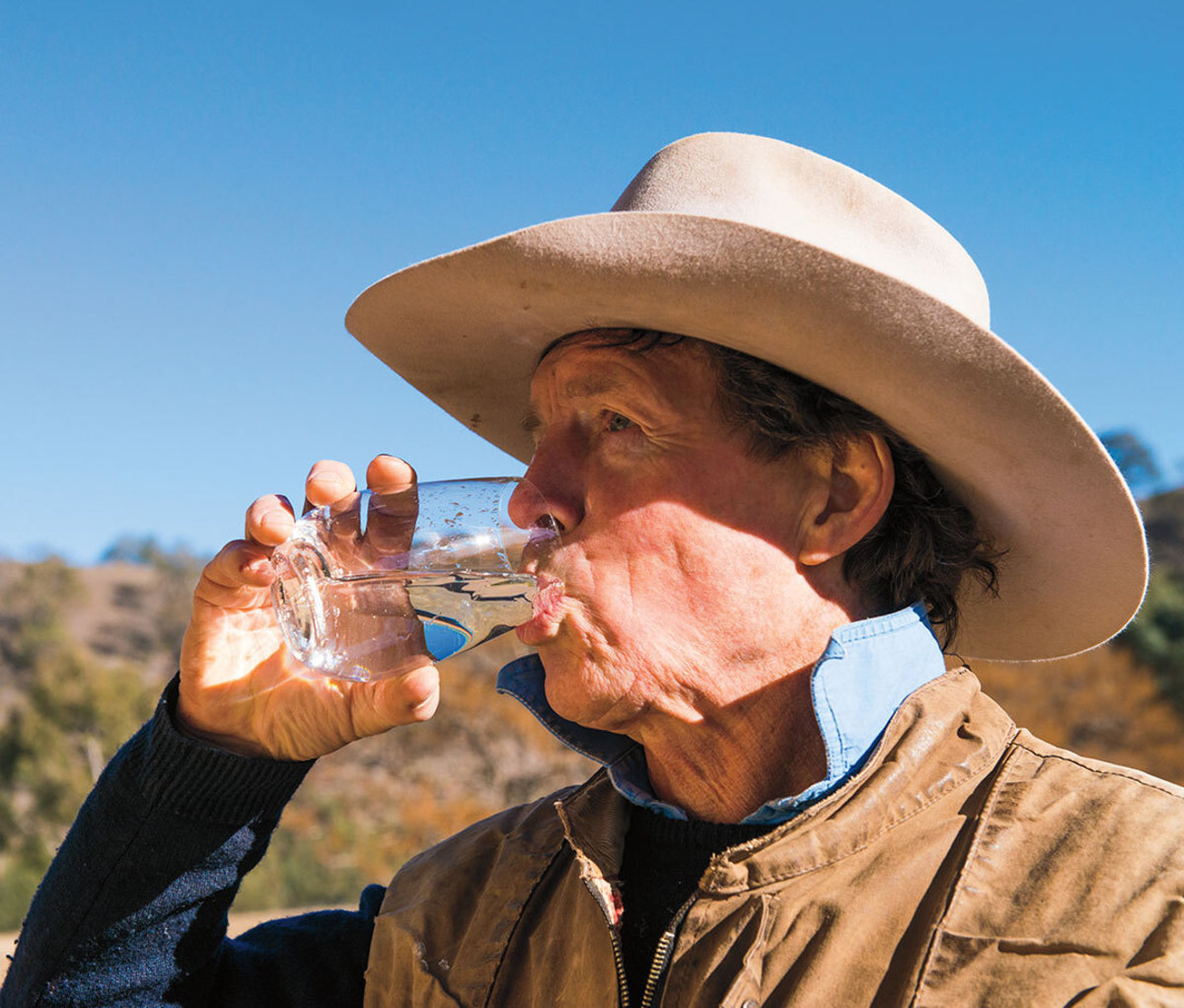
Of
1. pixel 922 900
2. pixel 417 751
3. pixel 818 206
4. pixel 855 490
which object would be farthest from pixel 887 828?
pixel 417 751

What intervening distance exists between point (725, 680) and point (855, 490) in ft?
1.50

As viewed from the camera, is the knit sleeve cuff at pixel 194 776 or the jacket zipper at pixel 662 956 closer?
the jacket zipper at pixel 662 956

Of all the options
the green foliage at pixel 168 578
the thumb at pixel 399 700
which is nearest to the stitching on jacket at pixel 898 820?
the thumb at pixel 399 700

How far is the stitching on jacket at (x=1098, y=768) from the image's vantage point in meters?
1.79

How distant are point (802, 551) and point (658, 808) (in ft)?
1.93

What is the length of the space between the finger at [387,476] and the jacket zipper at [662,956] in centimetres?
94

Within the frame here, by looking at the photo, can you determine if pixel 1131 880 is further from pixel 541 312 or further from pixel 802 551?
pixel 541 312

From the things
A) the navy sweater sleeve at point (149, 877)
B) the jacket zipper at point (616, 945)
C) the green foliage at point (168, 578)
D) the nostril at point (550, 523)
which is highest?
the nostril at point (550, 523)

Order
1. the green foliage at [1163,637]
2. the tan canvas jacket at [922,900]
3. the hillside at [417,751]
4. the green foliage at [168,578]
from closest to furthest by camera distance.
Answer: the tan canvas jacket at [922,900]
the hillside at [417,751]
the green foliage at [1163,637]
the green foliage at [168,578]

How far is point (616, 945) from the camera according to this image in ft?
6.69

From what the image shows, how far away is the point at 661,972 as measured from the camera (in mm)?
1924

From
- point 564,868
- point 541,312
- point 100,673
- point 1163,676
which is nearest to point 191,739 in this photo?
point 564,868

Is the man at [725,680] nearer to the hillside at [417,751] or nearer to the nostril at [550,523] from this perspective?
the nostril at [550,523]

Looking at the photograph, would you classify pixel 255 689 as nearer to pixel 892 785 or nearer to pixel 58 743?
pixel 892 785
